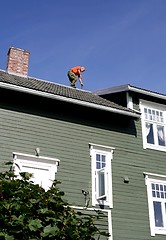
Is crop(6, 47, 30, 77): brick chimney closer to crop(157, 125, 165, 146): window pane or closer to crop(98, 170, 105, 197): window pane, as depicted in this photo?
crop(98, 170, 105, 197): window pane

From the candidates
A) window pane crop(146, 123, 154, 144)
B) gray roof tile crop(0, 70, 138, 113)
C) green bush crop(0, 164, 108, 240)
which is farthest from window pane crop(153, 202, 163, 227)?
green bush crop(0, 164, 108, 240)

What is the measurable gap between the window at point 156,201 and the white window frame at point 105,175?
1647 mm

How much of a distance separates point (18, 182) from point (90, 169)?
6.84 meters

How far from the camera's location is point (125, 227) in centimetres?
1137

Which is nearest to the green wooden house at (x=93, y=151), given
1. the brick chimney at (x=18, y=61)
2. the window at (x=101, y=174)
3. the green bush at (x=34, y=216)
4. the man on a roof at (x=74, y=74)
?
the window at (x=101, y=174)

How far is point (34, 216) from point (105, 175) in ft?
22.0

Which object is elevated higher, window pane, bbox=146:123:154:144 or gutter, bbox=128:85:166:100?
gutter, bbox=128:85:166:100

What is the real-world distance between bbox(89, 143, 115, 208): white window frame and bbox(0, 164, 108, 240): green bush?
20.0 ft

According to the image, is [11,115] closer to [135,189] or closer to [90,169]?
[90,169]

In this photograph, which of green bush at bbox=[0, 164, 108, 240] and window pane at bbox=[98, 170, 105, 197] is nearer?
green bush at bbox=[0, 164, 108, 240]

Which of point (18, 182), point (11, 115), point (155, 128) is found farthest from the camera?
point (155, 128)

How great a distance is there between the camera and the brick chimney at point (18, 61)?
1423 centimetres

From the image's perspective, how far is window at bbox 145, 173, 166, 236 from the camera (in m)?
12.1

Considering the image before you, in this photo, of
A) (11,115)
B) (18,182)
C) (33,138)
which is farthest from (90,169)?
(18,182)
